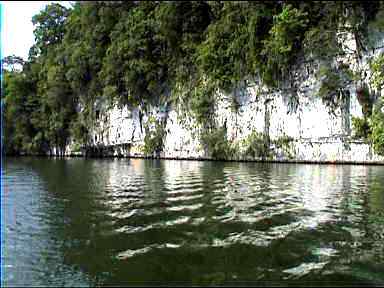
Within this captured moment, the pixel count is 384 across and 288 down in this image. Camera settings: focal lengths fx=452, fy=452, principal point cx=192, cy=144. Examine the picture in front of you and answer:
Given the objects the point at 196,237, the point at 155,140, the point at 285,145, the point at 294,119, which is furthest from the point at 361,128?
the point at 196,237

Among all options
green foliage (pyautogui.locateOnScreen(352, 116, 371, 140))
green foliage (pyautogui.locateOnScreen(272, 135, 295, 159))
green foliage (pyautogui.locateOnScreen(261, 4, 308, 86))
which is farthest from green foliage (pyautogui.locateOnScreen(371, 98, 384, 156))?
green foliage (pyautogui.locateOnScreen(261, 4, 308, 86))

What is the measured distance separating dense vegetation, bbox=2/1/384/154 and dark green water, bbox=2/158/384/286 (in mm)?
18486

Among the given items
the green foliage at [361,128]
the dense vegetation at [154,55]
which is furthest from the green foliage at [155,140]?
the green foliage at [361,128]

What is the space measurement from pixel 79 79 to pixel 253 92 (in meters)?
26.1

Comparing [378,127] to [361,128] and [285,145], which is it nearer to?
[361,128]

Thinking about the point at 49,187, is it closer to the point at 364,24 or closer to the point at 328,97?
the point at 328,97

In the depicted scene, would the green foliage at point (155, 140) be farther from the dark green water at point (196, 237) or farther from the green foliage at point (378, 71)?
the dark green water at point (196, 237)

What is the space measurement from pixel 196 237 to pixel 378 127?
2112cm

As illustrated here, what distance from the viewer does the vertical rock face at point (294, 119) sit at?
29812 millimetres

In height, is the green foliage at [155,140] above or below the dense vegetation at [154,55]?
below

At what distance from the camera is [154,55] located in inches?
1727

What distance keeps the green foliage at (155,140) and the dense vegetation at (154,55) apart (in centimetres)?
20

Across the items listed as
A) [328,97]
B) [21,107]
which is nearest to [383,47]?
[328,97]

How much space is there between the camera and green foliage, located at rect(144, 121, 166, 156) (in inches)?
1702
